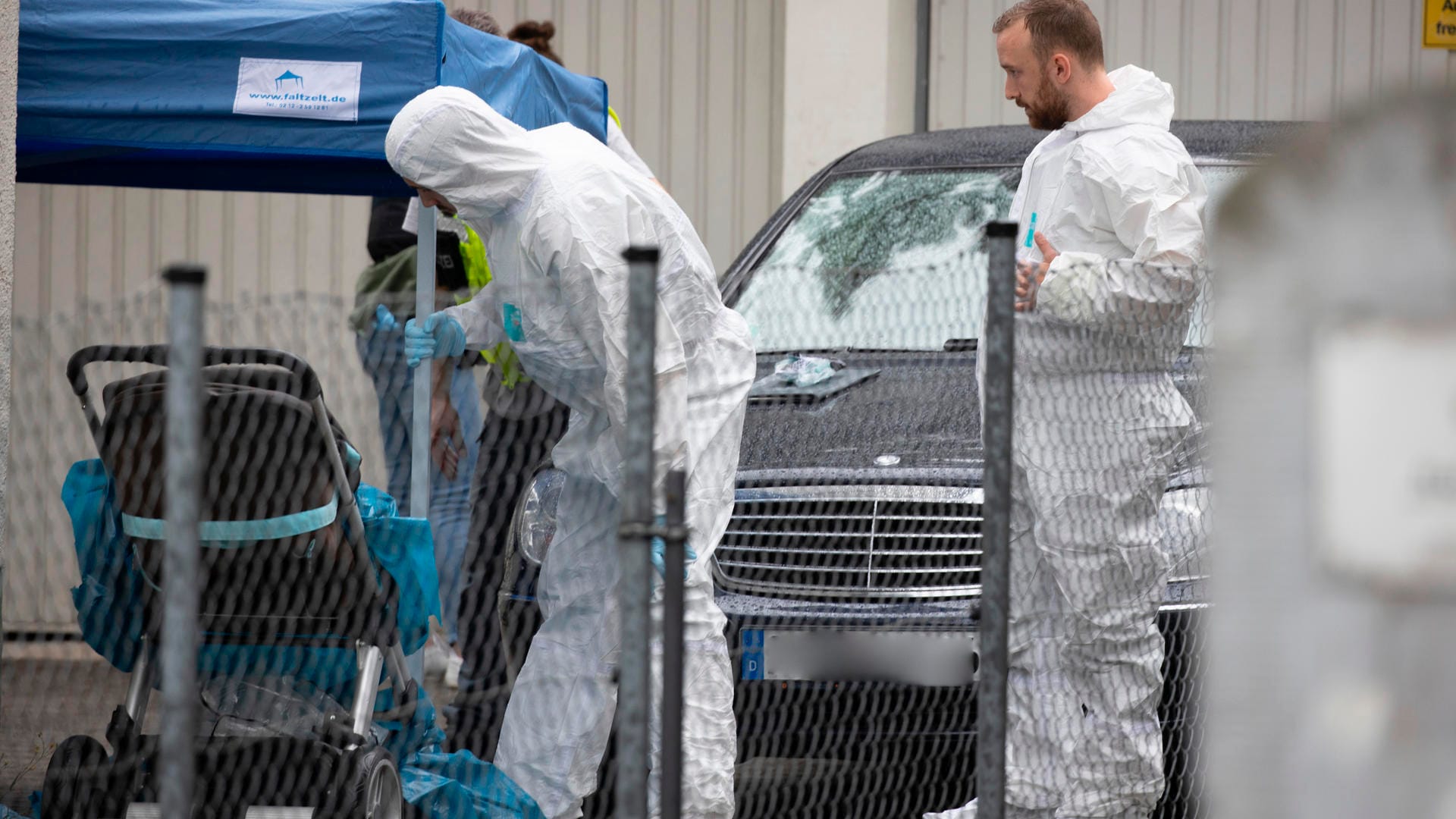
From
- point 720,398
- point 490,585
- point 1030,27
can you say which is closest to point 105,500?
point 490,585

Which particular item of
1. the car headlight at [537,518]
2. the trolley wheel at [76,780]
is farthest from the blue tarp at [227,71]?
the trolley wheel at [76,780]

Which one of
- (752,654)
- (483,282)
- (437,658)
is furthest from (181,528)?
(437,658)

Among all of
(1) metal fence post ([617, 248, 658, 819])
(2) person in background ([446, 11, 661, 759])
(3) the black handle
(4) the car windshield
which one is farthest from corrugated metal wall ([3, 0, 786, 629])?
(1) metal fence post ([617, 248, 658, 819])

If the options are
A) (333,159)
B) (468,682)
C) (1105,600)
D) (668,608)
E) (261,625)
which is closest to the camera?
(668,608)

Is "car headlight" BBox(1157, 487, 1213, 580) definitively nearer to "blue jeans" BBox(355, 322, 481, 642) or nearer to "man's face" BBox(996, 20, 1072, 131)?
"man's face" BBox(996, 20, 1072, 131)

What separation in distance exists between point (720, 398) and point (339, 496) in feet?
2.91

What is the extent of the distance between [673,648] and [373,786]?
108 cm

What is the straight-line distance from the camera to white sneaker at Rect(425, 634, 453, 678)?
6.79 meters

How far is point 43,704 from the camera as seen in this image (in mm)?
3773

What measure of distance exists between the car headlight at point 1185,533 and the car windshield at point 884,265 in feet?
2.04

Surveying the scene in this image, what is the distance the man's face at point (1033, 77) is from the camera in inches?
157

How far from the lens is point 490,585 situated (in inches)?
164

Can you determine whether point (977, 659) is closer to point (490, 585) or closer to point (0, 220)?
point (490, 585)

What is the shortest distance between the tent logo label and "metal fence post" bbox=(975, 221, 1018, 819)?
2.02 m
